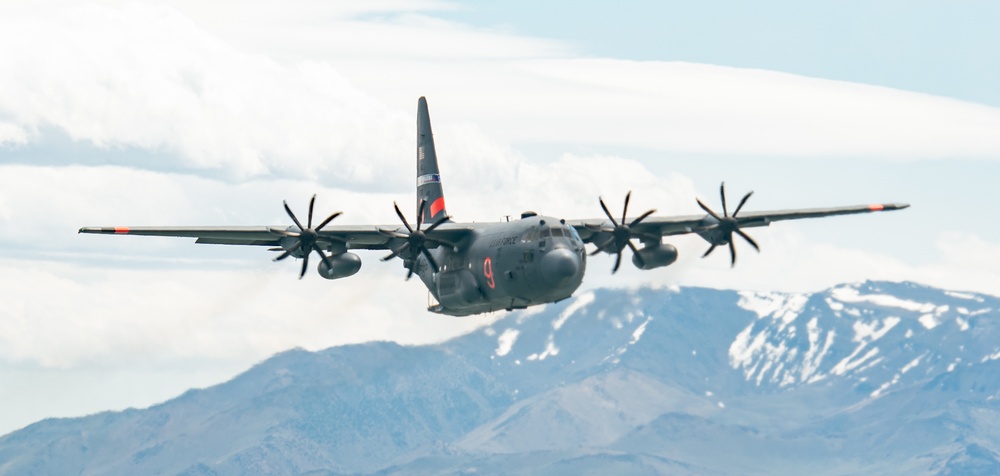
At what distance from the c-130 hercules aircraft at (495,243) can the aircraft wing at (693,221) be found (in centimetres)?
5

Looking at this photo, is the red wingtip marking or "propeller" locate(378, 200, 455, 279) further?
the red wingtip marking

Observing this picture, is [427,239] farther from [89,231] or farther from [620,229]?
[89,231]

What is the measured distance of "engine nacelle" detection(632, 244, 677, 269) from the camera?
73.8 m

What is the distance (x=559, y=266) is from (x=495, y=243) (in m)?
5.50

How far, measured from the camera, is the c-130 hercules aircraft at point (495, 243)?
221ft

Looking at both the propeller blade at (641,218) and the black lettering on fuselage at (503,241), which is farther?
the propeller blade at (641,218)

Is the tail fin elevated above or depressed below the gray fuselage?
above

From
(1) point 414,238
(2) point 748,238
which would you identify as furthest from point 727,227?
(1) point 414,238

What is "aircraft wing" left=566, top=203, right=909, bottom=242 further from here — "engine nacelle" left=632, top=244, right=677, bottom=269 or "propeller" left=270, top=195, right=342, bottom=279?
"propeller" left=270, top=195, right=342, bottom=279

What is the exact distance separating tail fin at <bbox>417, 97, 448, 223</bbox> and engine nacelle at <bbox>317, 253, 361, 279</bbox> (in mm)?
16609

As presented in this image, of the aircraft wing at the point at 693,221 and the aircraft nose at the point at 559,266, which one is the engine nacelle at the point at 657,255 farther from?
the aircraft nose at the point at 559,266

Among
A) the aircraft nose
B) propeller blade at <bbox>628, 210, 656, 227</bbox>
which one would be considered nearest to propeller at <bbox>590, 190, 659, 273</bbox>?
propeller blade at <bbox>628, 210, 656, 227</bbox>

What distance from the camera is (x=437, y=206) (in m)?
87.2

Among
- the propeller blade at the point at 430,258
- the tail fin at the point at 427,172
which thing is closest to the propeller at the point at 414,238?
the propeller blade at the point at 430,258
